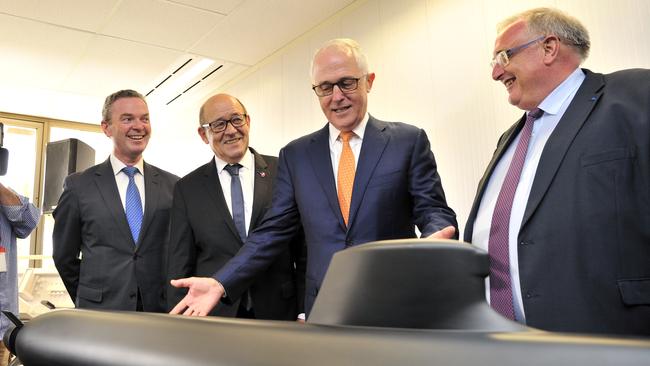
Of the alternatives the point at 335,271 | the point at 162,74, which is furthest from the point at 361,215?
the point at 162,74

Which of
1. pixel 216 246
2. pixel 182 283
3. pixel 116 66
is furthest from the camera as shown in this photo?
pixel 116 66

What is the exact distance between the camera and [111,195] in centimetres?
233

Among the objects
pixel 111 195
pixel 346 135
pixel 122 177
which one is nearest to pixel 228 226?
pixel 346 135

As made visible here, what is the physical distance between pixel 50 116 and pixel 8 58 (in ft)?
7.22

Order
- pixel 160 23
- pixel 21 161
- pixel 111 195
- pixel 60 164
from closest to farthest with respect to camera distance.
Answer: pixel 111 195 < pixel 160 23 < pixel 60 164 < pixel 21 161

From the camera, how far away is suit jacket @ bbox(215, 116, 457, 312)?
5.12 feet

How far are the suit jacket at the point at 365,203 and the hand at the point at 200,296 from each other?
233mm

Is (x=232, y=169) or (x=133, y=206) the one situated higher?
(x=232, y=169)

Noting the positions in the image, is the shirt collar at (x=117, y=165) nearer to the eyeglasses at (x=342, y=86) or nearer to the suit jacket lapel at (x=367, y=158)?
the eyeglasses at (x=342, y=86)

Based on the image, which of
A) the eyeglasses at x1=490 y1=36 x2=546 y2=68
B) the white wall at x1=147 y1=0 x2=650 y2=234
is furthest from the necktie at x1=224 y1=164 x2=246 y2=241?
the white wall at x1=147 y1=0 x2=650 y2=234

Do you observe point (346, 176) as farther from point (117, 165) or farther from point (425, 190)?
point (117, 165)

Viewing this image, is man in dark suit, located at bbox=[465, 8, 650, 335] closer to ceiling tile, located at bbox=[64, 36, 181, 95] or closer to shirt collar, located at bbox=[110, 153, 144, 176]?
shirt collar, located at bbox=[110, 153, 144, 176]

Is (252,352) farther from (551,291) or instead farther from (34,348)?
(551,291)

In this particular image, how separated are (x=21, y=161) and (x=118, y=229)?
19.5 ft
